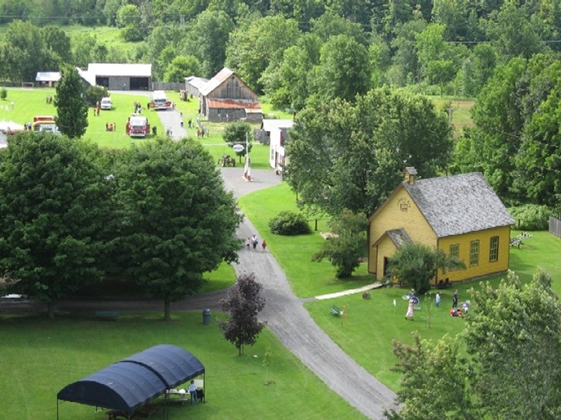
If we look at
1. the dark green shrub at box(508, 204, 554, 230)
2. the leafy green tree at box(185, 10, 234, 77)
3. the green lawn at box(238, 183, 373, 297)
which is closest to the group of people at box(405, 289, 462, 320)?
the green lawn at box(238, 183, 373, 297)

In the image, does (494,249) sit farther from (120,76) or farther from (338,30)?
(120,76)

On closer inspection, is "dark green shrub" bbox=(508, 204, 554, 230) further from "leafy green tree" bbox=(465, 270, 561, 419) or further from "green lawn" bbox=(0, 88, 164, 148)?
"leafy green tree" bbox=(465, 270, 561, 419)

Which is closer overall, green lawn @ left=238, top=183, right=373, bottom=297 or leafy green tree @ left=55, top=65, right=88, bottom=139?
green lawn @ left=238, top=183, right=373, bottom=297

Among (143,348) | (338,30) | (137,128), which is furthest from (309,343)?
(338,30)

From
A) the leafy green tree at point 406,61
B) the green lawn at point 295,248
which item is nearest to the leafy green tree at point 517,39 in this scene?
the leafy green tree at point 406,61

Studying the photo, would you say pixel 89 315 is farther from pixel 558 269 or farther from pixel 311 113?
pixel 558 269
